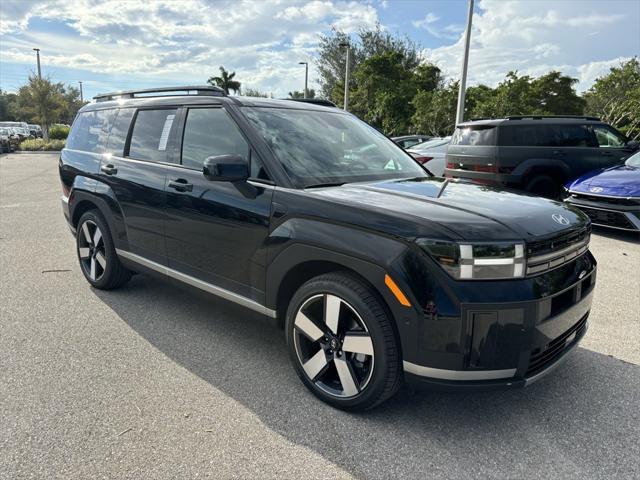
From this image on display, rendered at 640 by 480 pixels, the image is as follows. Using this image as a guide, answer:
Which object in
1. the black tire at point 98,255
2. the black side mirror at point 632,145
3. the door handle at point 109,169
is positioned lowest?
the black tire at point 98,255

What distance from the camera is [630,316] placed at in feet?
13.8

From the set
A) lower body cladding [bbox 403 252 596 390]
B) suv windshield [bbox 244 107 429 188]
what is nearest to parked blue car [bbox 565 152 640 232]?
suv windshield [bbox 244 107 429 188]

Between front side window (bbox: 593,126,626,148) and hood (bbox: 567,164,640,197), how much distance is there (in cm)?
107

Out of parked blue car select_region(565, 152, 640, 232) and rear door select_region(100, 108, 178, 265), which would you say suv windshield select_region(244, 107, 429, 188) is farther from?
parked blue car select_region(565, 152, 640, 232)

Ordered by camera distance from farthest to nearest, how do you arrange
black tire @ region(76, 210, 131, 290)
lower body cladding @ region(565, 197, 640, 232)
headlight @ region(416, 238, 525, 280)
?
1. lower body cladding @ region(565, 197, 640, 232)
2. black tire @ region(76, 210, 131, 290)
3. headlight @ region(416, 238, 525, 280)

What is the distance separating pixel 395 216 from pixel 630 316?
9.95ft

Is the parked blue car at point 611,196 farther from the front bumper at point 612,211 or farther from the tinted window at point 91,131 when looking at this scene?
the tinted window at point 91,131

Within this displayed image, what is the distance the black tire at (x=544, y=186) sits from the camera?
875 centimetres

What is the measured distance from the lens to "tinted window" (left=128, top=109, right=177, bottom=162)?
381 centimetres

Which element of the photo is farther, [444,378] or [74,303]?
[74,303]

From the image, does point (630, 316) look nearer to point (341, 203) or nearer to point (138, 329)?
point (341, 203)

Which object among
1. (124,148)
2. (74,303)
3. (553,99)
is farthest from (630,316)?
(553,99)

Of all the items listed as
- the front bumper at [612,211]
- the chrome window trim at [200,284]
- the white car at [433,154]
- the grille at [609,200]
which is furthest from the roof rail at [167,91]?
the white car at [433,154]

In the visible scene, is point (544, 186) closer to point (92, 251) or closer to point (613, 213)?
point (613, 213)
